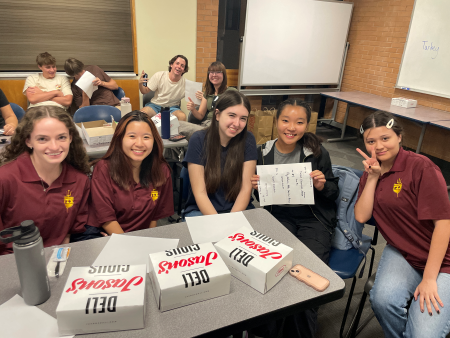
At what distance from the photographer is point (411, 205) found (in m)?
1.45

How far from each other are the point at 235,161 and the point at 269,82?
12.5ft

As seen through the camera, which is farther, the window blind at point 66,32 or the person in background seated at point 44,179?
the window blind at point 66,32

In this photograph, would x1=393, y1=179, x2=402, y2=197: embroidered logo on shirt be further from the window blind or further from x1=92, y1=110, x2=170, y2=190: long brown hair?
the window blind

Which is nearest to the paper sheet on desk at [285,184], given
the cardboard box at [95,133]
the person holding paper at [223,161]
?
the person holding paper at [223,161]

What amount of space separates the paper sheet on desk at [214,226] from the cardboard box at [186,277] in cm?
25

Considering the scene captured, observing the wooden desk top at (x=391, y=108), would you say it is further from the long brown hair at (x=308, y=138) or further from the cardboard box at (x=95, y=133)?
the cardboard box at (x=95, y=133)

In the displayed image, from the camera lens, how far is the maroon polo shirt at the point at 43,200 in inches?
51.7

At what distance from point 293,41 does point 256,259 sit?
4.93 m

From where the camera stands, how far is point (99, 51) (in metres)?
4.50

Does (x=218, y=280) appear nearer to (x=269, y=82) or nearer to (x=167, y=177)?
(x=167, y=177)

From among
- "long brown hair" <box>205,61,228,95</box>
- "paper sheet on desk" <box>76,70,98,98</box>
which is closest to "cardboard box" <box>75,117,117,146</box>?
"paper sheet on desk" <box>76,70,98,98</box>

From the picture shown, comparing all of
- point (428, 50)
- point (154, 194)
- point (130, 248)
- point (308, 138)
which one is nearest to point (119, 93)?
point (154, 194)

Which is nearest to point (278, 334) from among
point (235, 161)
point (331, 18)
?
point (235, 161)

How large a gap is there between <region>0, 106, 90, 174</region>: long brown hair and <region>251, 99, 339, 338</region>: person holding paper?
0.91 meters
